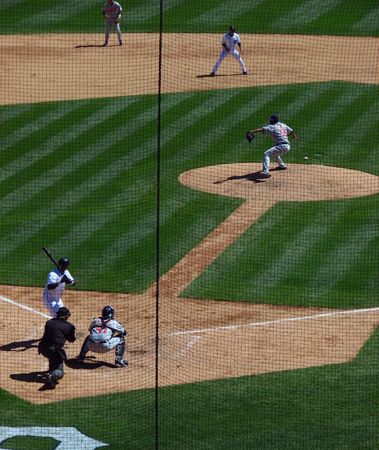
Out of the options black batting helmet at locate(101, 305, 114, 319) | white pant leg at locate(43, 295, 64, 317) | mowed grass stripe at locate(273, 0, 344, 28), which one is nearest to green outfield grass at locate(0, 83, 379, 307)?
white pant leg at locate(43, 295, 64, 317)

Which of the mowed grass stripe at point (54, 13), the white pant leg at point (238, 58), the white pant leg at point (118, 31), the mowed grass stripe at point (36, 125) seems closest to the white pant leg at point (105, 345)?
the mowed grass stripe at point (36, 125)

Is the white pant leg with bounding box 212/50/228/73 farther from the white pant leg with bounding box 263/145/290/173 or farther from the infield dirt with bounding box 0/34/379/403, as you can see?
the white pant leg with bounding box 263/145/290/173

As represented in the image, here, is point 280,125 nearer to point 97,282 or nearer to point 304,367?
point 97,282

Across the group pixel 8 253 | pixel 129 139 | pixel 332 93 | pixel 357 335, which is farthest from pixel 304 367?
pixel 332 93

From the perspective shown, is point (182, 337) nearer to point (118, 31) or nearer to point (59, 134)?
point (59, 134)

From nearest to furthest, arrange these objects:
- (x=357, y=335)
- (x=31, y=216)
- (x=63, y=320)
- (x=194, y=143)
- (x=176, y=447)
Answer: (x=176, y=447) < (x=63, y=320) < (x=357, y=335) < (x=31, y=216) < (x=194, y=143)
